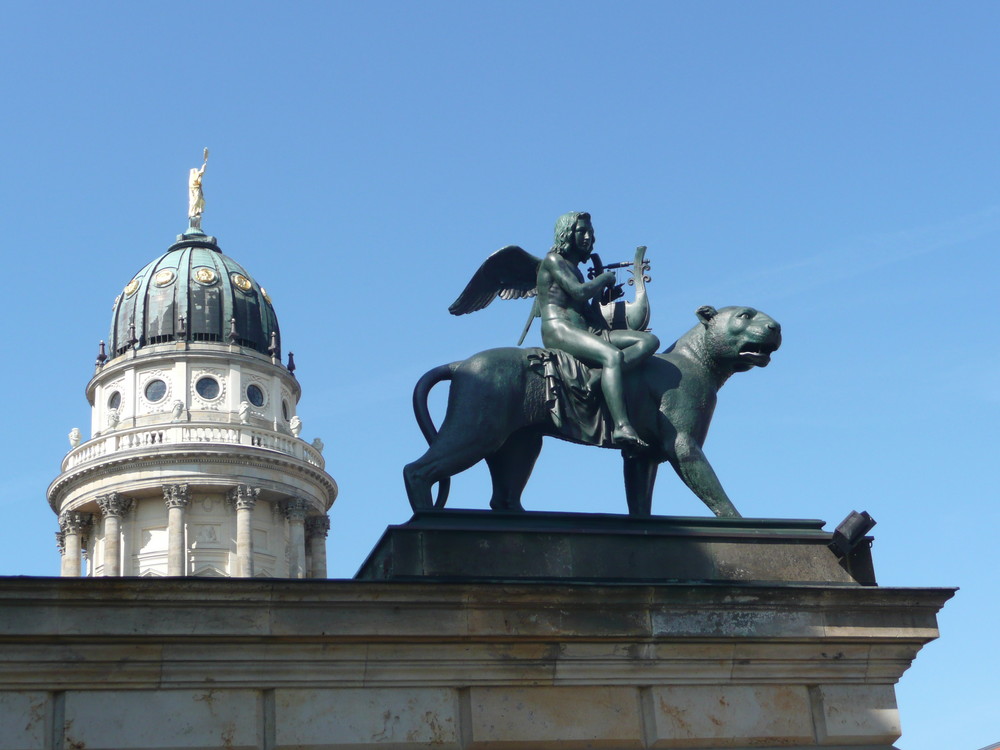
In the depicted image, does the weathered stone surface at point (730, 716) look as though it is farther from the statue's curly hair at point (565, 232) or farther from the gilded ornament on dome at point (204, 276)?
the gilded ornament on dome at point (204, 276)

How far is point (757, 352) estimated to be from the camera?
1545 cm

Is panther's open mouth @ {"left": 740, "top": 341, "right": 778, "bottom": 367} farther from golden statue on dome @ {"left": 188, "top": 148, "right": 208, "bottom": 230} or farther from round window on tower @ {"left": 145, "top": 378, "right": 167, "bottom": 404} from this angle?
golden statue on dome @ {"left": 188, "top": 148, "right": 208, "bottom": 230}

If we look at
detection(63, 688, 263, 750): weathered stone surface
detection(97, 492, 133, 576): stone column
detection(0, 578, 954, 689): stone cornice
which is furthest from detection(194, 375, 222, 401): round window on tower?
detection(63, 688, 263, 750): weathered stone surface

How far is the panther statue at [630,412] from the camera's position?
14742 millimetres

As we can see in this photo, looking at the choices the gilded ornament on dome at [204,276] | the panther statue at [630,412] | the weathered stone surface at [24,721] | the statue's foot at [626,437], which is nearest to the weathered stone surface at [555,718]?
the panther statue at [630,412]

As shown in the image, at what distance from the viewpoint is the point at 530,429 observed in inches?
605

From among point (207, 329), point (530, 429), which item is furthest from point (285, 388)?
point (530, 429)

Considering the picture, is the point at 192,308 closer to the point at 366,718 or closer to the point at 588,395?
the point at 588,395

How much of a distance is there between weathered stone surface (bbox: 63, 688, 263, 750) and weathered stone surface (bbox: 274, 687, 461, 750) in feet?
0.87

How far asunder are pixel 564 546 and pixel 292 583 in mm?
2566

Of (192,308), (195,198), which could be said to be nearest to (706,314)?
(192,308)

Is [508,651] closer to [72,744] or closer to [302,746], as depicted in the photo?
[302,746]

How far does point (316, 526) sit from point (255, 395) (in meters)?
7.54

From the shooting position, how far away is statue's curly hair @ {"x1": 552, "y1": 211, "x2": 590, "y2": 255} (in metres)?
16.1
